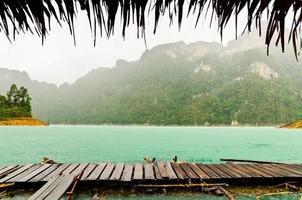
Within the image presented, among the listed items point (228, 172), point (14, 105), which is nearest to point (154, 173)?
point (228, 172)

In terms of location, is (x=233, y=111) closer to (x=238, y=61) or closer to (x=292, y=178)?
(x=238, y=61)

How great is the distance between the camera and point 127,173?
8.73 metres

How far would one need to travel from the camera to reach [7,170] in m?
9.14

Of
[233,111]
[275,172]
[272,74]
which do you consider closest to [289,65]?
[272,74]

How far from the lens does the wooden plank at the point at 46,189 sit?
20.3 ft

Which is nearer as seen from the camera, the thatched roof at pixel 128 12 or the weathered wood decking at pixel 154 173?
the thatched roof at pixel 128 12

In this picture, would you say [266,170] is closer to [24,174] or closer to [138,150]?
[24,174]

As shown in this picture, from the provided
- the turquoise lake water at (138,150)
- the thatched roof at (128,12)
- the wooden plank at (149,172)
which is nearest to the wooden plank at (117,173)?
the turquoise lake water at (138,150)

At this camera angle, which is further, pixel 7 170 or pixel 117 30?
pixel 7 170

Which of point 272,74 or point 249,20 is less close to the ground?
point 272,74

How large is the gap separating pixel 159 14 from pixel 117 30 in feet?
1.00

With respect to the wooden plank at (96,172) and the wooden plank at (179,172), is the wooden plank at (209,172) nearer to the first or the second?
the wooden plank at (179,172)

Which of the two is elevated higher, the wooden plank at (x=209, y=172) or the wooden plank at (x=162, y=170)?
the wooden plank at (x=162, y=170)

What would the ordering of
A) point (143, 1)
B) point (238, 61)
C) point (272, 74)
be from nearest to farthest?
point (143, 1), point (272, 74), point (238, 61)
